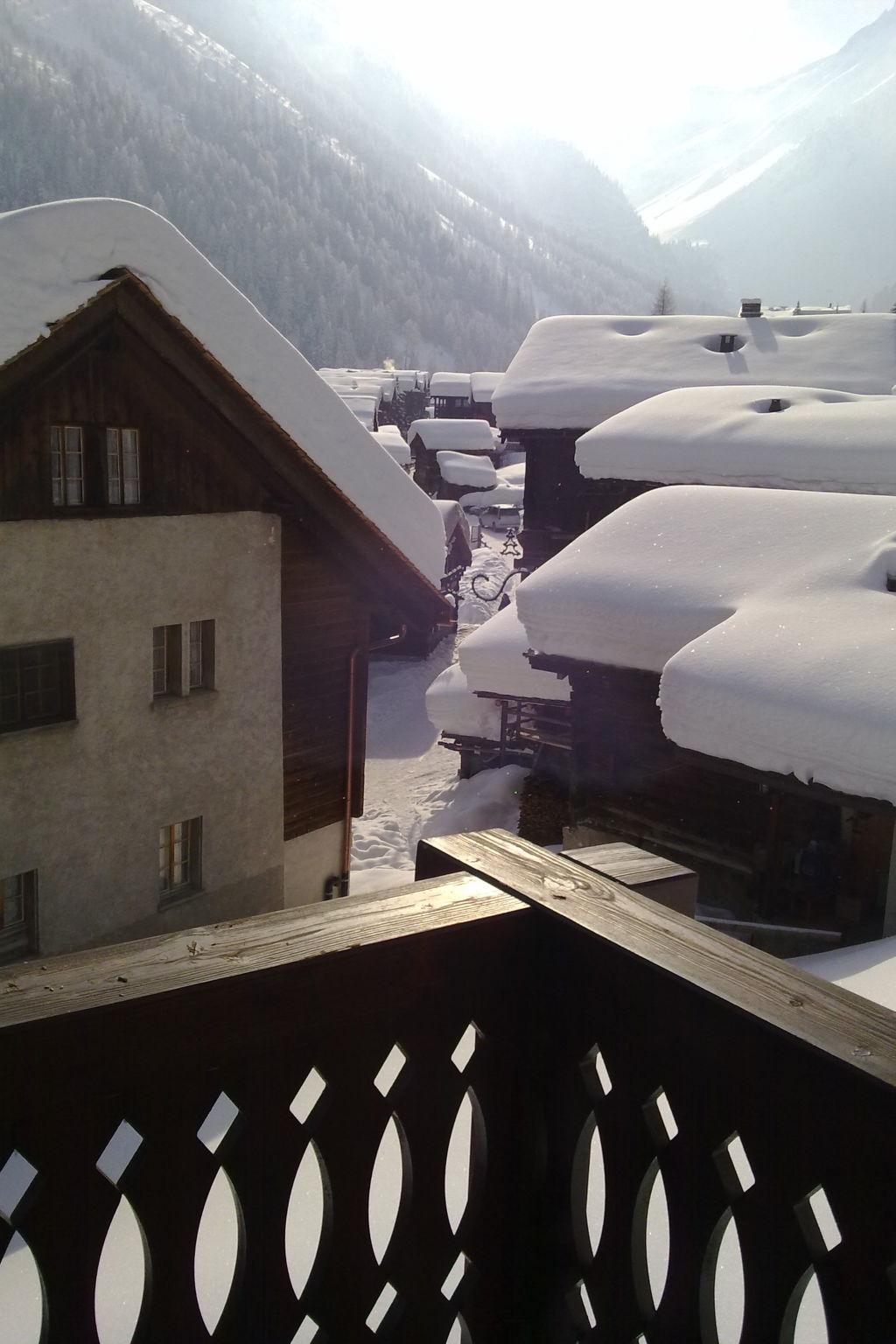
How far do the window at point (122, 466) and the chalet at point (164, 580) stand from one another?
0.02m

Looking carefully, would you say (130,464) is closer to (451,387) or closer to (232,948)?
(232,948)

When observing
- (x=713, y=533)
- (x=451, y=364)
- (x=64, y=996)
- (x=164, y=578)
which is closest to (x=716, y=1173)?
(x=64, y=996)

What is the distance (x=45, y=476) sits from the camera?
800cm

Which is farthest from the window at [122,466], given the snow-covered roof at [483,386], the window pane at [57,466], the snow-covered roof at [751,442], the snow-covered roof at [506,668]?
the snow-covered roof at [483,386]

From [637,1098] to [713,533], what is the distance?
7384mm

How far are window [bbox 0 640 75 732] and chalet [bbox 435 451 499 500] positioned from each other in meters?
38.2

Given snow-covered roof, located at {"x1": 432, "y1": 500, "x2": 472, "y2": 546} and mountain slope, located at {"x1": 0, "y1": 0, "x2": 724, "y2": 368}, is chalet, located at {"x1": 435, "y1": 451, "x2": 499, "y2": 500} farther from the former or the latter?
mountain slope, located at {"x1": 0, "y1": 0, "x2": 724, "y2": 368}

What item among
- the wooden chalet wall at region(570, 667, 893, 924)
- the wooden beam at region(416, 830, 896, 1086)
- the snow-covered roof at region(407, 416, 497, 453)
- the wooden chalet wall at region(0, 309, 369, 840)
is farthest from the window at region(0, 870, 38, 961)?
the snow-covered roof at region(407, 416, 497, 453)

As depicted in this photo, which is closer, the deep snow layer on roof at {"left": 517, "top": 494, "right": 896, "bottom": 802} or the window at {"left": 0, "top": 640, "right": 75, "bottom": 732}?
the deep snow layer on roof at {"left": 517, "top": 494, "right": 896, "bottom": 802}

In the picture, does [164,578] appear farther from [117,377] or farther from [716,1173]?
[716,1173]

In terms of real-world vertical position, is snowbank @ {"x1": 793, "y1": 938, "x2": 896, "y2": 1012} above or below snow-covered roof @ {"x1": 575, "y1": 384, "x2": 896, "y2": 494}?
below

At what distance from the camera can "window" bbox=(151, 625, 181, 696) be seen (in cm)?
952

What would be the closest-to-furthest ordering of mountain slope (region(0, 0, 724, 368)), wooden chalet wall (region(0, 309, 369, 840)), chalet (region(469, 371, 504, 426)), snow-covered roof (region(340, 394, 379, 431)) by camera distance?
wooden chalet wall (region(0, 309, 369, 840))
snow-covered roof (region(340, 394, 379, 431))
chalet (region(469, 371, 504, 426))
mountain slope (region(0, 0, 724, 368))

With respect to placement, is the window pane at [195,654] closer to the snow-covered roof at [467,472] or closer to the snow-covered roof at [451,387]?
the snow-covered roof at [467,472]
